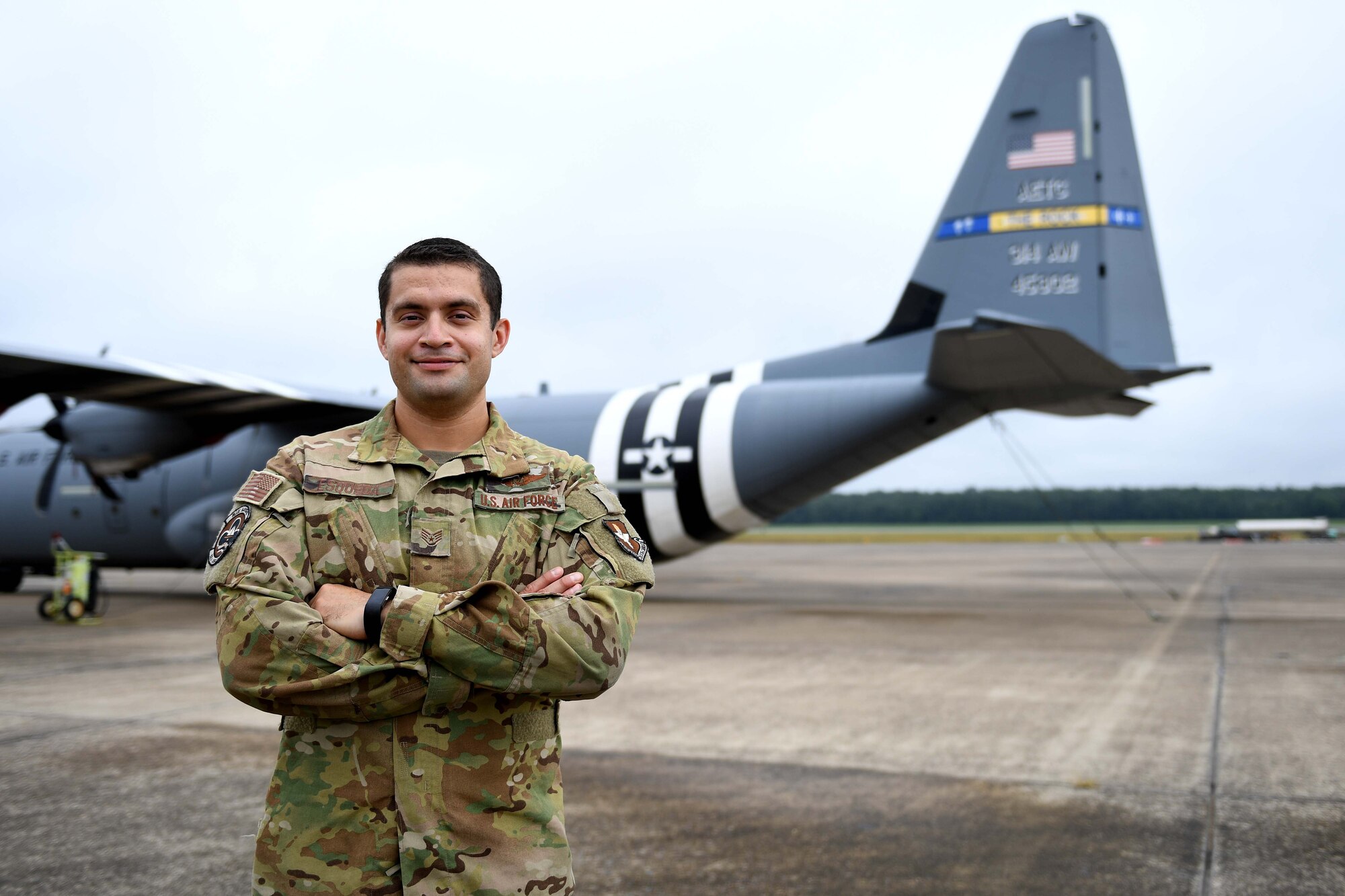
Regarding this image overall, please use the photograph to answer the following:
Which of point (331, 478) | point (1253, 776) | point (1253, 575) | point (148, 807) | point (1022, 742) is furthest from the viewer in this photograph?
point (1253, 575)

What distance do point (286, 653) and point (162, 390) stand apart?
1336cm

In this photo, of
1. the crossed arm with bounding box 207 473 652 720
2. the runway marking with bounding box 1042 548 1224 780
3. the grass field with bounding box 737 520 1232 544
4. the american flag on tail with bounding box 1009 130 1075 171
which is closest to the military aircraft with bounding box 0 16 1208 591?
the american flag on tail with bounding box 1009 130 1075 171

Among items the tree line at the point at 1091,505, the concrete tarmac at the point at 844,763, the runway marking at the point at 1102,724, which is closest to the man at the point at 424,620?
the concrete tarmac at the point at 844,763

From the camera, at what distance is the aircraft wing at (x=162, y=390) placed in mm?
12266

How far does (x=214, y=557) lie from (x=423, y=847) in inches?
30.1

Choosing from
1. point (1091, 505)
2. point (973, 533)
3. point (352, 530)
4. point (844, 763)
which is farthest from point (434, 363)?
point (1091, 505)

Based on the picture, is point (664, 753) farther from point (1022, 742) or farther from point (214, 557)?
point (214, 557)

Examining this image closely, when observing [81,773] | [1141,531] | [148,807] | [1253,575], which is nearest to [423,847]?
[148,807]

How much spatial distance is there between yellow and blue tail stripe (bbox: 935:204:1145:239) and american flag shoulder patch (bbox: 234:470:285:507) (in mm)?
13692

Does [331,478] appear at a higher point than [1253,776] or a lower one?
higher

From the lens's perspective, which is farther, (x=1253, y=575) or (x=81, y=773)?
(x=1253, y=575)

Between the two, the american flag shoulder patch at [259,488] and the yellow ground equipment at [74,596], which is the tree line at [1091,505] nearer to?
the yellow ground equipment at [74,596]

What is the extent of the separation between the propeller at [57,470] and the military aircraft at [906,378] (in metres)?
0.07

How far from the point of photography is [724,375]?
15852 mm
